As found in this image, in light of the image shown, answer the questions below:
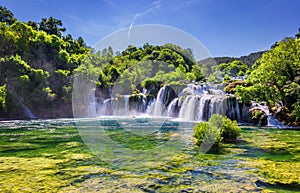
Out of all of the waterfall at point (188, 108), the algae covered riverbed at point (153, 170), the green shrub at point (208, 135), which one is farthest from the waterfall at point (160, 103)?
the algae covered riverbed at point (153, 170)

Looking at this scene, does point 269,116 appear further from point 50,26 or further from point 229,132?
point 50,26

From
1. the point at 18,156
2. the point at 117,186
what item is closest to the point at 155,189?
the point at 117,186

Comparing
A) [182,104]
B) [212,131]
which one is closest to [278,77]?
[212,131]

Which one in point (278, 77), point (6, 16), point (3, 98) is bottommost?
point (3, 98)

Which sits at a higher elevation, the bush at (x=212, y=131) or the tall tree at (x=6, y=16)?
the tall tree at (x=6, y=16)

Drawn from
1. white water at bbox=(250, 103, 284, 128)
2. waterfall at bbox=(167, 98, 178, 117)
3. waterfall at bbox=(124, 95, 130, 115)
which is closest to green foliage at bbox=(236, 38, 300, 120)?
white water at bbox=(250, 103, 284, 128)

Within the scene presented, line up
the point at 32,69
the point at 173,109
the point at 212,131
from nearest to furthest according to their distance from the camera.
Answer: the point at 212,131, the point at 173,109, the point at 32,69

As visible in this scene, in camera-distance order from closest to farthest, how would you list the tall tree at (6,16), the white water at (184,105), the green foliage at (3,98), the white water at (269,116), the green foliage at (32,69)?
the white water at (269,116)
the white water at (184,105)
the green foliage at (3,98)
the green foliage at (32,69)
the tall tree at (6,16)

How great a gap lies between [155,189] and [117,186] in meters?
0.86

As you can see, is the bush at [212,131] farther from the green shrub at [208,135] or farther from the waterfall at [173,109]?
the waterfall at [173,109]

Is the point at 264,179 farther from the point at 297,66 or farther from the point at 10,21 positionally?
the point at 10,21

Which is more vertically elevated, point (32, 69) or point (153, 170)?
point (32, 69)

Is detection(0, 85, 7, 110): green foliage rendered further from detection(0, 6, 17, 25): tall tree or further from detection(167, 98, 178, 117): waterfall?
detection(0, 6, 17, 25): tall tree

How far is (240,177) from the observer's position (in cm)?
574
